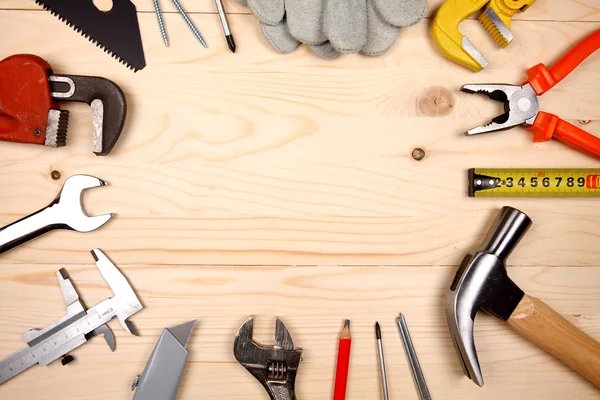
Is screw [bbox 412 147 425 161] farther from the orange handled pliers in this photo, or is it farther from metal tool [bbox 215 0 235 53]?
metal tool [bbox 215 0 235 53]

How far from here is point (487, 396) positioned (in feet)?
3.50

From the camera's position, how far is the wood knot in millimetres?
1062

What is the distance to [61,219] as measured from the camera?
102 cm

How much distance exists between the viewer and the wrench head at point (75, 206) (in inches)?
40.4

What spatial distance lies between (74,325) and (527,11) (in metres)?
1.19

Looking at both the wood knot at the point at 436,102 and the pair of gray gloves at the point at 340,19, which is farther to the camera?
the wood knot at the point at 436,102

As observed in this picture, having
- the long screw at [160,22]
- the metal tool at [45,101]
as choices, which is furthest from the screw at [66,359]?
the long screw at [160,22]

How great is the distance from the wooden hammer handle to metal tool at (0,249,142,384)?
2.63 ft

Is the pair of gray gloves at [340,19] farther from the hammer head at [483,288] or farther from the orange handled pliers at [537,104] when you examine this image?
the hammer head at [483,288]

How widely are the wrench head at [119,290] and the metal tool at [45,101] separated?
0.77ft

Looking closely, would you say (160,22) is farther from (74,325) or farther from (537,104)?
(537,104)

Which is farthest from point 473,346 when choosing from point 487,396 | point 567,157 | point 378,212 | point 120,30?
point 120,30

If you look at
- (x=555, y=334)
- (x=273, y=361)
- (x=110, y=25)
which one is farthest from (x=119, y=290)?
(x=555, y=334)

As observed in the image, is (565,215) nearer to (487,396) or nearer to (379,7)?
(487,396)
